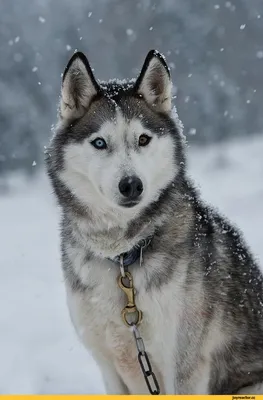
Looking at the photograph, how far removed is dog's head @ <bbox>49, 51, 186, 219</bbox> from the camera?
3.08 metres

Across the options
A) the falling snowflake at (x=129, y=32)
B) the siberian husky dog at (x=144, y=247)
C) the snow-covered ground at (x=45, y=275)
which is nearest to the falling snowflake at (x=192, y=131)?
the snow-covered ground at (x=45, y=275)

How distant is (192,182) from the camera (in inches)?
136

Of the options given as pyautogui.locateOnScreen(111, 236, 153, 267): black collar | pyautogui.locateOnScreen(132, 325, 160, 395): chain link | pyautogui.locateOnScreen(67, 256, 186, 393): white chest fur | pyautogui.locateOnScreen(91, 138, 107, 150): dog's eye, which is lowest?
pyautogui.locateOnScreen(132, 325, 160, 395): chain link

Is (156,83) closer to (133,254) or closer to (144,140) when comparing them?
(144,140)

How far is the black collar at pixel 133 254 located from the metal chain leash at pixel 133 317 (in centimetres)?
2

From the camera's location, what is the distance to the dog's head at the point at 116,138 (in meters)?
3.08

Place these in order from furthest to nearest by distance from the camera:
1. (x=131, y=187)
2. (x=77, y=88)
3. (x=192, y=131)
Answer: (x=192, y=131), (x=77, y=88), (x=131, y=187)

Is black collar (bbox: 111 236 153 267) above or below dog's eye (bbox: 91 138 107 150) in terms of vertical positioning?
below

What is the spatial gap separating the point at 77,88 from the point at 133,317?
1.15m

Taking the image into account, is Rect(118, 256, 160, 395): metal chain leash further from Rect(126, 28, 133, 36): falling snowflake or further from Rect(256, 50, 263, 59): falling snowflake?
Rect(256, 50, 263, 59): falling snowflake

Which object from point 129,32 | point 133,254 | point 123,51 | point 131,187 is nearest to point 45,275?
point 133,254

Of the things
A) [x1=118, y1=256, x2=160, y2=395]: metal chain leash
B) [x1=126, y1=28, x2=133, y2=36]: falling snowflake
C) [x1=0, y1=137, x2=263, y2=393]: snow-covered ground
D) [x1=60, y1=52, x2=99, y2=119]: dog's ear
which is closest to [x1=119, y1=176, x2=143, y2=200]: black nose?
[x1=118, y1=256, x2=160, y2=395]: metal chain leash

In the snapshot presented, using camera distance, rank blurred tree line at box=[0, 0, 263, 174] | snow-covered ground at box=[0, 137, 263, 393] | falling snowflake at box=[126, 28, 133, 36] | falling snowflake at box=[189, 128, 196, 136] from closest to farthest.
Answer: snow-covered ground at box=[0, 137, 263, 393] → blurred tree line at box=[0, 0, 263, 174] → falling snowflake at box=[126, 28, 133, 36] → falling snowflake at box=[189, 128, 196, 136]

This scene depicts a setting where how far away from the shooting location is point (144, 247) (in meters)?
3.22
